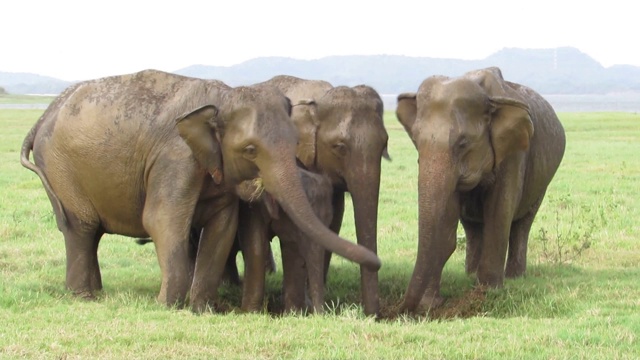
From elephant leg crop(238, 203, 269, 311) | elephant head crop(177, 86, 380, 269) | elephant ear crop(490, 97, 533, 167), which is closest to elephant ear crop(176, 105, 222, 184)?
elephant head crop(177, 86, 380, 269)

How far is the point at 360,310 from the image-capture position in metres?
8.48

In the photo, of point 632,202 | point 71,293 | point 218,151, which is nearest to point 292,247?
point 218,151

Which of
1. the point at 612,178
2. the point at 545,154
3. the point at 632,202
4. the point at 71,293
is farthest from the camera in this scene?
the point at 612,178

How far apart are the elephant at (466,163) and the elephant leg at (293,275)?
1.07m

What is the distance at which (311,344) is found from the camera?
6852mm

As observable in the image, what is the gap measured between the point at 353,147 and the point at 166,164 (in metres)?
1.63

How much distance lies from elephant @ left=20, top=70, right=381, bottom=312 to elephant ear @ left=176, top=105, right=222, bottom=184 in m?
0.01

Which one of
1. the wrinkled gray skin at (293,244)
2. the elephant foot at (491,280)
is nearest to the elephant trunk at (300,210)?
the wrinkled gray skin at (293,244)

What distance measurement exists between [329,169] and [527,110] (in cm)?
182

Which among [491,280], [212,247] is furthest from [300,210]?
[491,280]

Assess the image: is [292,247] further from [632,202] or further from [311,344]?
[632,202]

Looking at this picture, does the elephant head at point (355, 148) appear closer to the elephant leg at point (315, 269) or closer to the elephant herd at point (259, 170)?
the elephant herd at point (259, 170)

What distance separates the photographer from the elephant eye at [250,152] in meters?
8.05

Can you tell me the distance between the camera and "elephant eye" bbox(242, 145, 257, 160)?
805 centimetres
